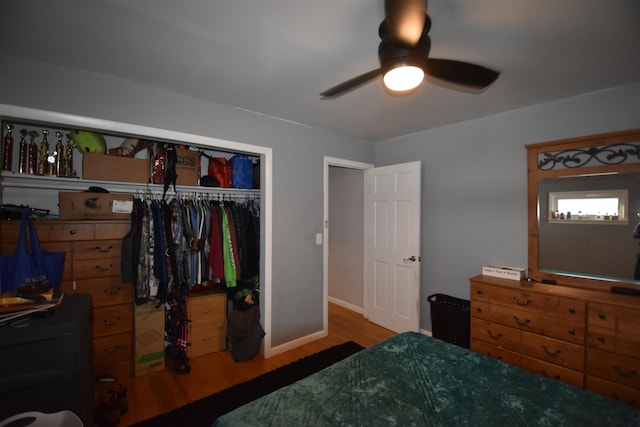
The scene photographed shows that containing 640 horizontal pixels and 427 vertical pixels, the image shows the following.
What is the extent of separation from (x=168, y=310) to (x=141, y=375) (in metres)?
0.56

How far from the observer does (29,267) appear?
189cm

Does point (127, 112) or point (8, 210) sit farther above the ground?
point (127, 112)

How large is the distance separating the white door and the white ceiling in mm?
1218

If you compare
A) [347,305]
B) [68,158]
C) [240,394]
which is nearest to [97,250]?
[68,158]

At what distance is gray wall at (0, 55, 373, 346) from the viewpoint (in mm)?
1813

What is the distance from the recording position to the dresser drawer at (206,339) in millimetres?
2736

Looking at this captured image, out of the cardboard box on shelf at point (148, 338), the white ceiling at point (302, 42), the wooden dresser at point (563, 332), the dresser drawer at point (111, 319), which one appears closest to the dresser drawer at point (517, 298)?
the wooden dresser at point (563, 332)

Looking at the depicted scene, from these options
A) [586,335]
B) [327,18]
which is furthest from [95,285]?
[586,335]

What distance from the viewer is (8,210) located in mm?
2016

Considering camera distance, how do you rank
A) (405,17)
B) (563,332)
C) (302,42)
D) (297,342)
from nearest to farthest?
(405,17) → (302,42) → (563,332) → (297,342)

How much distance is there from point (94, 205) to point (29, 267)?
2.06 feet

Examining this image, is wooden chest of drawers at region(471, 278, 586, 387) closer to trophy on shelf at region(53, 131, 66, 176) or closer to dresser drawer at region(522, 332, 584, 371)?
dresser drawer at region(522, 332, 584, 371)

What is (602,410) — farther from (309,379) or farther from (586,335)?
(309,379)

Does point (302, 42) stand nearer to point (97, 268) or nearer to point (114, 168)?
point (114, 168)
